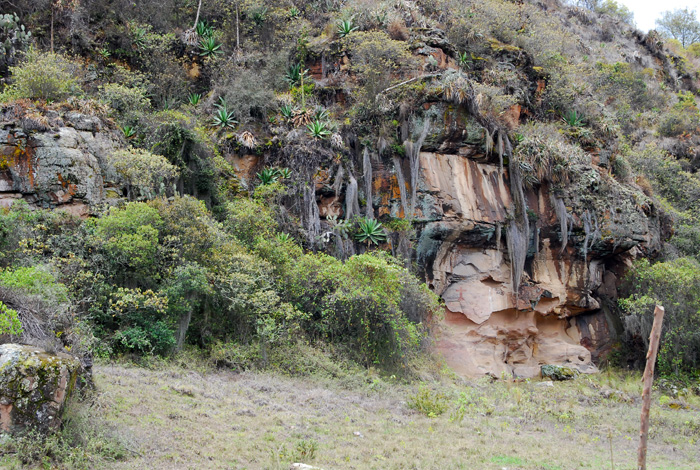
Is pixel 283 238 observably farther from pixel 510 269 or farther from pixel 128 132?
pixel 510 269

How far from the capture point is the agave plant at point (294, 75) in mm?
24719

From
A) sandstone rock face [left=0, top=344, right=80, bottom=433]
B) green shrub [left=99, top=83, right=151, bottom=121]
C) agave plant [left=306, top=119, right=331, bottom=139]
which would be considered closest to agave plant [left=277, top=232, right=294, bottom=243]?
agave plant [left=306, top=119, right=331, bottom=139]

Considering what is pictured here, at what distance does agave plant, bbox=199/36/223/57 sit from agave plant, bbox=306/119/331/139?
7.28m

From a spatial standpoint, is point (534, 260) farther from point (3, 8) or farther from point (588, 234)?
point (3, 8)

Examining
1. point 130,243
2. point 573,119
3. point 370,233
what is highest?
point 573,119

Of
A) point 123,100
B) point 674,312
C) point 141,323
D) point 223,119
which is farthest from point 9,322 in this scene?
point 674,312

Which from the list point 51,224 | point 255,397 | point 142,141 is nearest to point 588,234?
point 255,397

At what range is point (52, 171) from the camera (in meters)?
15.5

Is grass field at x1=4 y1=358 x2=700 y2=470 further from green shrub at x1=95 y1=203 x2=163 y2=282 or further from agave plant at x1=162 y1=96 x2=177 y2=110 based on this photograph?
agave plant at x1=162 y1=96 x2=177 y2=110

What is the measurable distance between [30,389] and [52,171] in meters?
10.3

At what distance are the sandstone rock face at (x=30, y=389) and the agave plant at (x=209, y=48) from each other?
20.5m

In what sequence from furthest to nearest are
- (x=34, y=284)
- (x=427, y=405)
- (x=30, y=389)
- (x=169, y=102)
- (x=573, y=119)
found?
(x=573, y=119), (x=169, y=102), (x=427, y=405), (x=34, y=284), (x=30, y=389)

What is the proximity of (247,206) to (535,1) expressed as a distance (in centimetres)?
3678

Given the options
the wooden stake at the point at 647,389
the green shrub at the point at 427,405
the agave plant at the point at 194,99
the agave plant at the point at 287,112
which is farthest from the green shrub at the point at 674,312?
the agave plant at the point at 194,99
